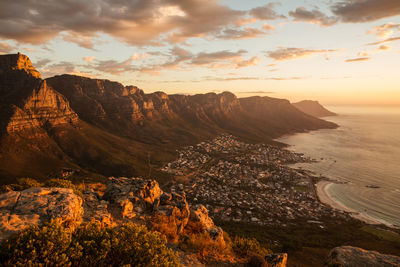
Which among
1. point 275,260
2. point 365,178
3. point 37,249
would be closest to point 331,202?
point 365,178

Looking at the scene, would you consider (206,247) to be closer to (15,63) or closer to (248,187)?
(248,187)

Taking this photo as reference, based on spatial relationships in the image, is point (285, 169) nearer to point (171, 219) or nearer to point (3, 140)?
point (171, 219)

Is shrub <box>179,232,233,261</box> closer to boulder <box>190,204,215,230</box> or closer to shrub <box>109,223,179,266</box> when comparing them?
boulder <box>190,204,215,230</box>

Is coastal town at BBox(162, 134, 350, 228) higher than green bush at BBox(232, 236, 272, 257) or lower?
lower

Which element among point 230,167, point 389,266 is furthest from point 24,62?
point 389,266

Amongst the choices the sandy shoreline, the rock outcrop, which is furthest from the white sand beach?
the rock outcrop

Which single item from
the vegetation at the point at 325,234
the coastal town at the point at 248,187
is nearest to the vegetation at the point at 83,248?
the vegetation at the point at 325,234

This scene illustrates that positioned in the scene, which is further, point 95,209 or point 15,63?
point 15,63
